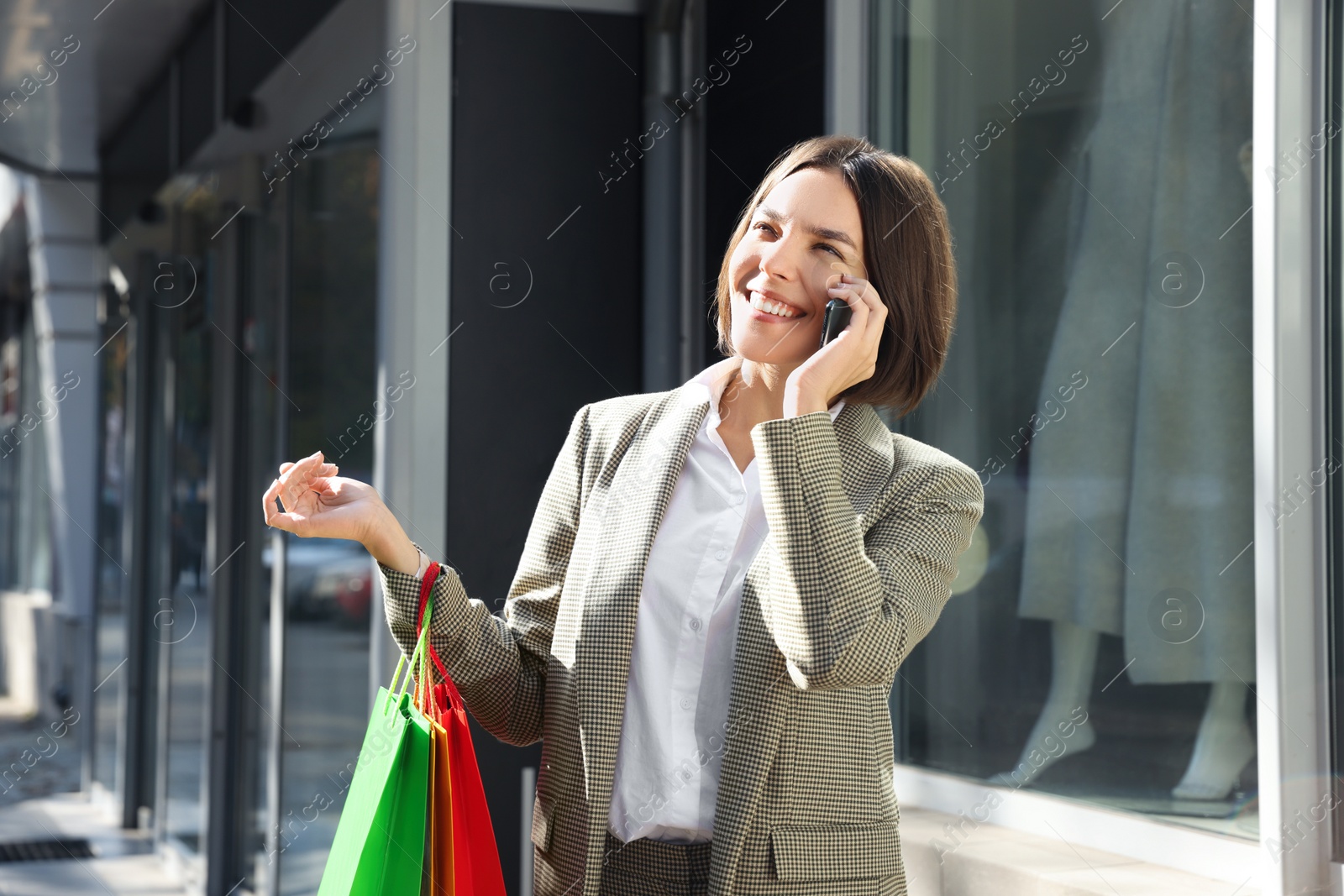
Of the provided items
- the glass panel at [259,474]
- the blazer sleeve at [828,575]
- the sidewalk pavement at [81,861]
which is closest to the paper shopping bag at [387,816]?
the blazer sleeve at [828,575]

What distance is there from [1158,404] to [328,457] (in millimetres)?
2651

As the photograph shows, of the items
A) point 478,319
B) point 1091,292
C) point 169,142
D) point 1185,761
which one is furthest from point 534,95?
point 169,142

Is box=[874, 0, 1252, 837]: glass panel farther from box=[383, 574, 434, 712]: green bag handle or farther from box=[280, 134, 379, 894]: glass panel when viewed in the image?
box=[280, 134, 379, 894]: glass panel

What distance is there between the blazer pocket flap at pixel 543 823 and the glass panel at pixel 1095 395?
4.02ft

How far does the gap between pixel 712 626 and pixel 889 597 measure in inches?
9.2

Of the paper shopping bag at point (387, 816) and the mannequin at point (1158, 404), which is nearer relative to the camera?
the paper shopping bag at point (387, 816)

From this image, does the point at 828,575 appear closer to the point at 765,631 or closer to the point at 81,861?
the point at 765,631

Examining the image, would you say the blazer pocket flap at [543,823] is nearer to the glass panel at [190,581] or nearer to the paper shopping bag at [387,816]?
the paper shopping bag at [387,816]

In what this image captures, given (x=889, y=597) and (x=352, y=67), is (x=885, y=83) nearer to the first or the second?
(x=352, y=67)

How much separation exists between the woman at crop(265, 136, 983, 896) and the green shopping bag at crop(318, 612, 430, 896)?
120mm

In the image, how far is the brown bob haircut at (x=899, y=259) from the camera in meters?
1.72

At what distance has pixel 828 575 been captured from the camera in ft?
4.79

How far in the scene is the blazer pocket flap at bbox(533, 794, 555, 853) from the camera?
170cm

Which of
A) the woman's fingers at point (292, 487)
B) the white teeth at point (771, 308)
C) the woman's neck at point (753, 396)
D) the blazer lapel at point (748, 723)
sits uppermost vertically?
the white teeth at point (771, 308)
